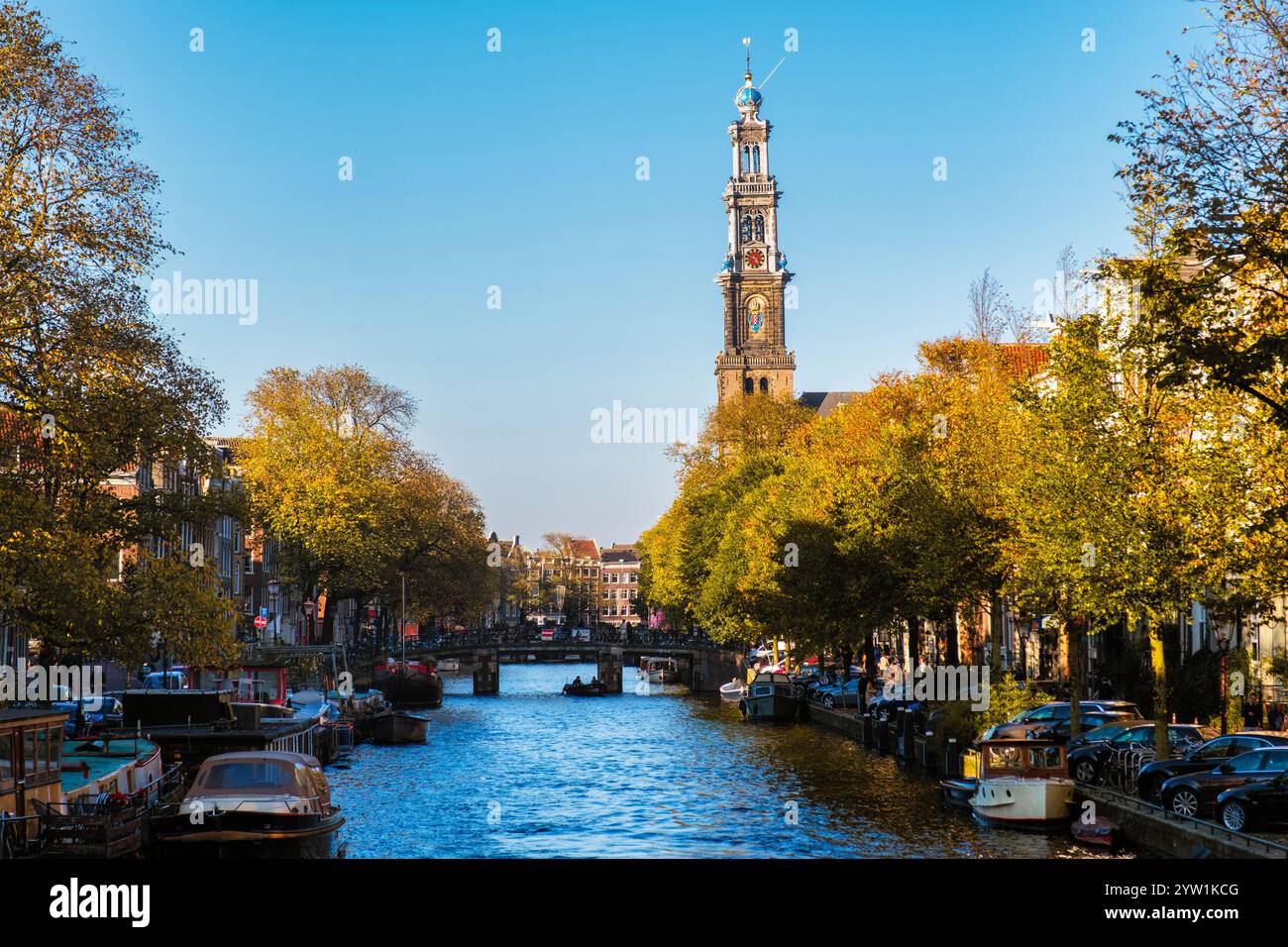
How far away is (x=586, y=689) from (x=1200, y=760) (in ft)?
268

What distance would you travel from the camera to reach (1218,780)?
30469 mm

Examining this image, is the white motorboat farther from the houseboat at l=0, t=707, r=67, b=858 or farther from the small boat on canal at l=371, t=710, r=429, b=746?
the houseboat at l=0, t=707, r=67, b=858

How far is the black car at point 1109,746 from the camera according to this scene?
38.9m

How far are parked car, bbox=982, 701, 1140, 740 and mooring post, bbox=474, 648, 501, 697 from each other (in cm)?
7708

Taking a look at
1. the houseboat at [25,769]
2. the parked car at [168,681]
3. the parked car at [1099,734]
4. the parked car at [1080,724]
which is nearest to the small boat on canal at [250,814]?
the houseboat at [25,769]

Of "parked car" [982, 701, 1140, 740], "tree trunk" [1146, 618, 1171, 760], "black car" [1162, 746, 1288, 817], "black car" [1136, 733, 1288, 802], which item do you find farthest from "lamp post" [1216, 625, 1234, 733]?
"black car" [1162, 746, 1288, 817]

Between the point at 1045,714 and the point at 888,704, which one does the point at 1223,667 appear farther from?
the point at 888,704

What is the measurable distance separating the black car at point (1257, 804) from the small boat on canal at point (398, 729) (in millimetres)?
48737

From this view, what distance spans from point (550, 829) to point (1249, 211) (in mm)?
26184

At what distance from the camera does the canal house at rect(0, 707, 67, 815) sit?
26156 millimetres

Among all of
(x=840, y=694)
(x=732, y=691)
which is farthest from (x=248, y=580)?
(x=840, y=694)

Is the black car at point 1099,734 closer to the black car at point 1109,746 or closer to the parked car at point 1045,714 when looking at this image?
the black car at point 1109,746
